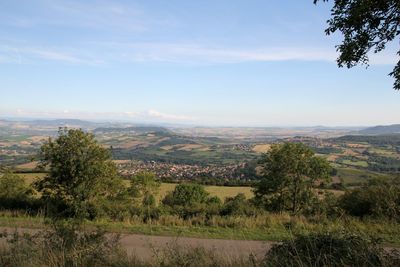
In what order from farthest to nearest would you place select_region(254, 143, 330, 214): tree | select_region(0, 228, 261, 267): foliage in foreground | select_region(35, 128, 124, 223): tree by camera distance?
select_region(254, 143, 330, 214): tree
select_region(35, 128, 124, 223): tree
select_region(0, 228, 261, 267): foliage in foreground

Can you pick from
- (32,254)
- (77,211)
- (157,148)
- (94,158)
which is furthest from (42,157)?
(157,148)

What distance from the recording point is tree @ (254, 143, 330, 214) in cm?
3516

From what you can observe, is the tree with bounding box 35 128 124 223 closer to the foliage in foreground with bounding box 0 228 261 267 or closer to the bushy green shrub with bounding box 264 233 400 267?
the foliage in foreground with bounding box 0 228 261 267

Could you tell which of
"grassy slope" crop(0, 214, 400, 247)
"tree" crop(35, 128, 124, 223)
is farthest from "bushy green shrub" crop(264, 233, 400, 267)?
"tree" crop(35, 128, 124, 223)

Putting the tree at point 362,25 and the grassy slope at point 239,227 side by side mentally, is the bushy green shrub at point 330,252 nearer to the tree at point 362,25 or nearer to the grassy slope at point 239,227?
the tree at point 362,25

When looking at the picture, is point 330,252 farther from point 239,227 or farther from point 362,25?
point 239,227

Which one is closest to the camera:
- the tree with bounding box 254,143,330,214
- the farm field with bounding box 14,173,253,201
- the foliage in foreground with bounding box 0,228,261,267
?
the foliage in foreground with bounding box 0,228,261,267

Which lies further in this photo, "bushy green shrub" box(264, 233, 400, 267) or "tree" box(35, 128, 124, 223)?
"tree" box(35, 128, 124, 223)

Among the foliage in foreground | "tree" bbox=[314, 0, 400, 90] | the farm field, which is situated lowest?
the farm field

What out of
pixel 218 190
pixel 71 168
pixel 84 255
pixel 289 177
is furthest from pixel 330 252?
pixel 218 190

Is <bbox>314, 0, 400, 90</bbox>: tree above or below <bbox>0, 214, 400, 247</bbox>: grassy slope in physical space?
above

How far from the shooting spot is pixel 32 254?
5.52 metres

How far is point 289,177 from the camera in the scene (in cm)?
3544

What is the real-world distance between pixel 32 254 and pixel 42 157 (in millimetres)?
19420
